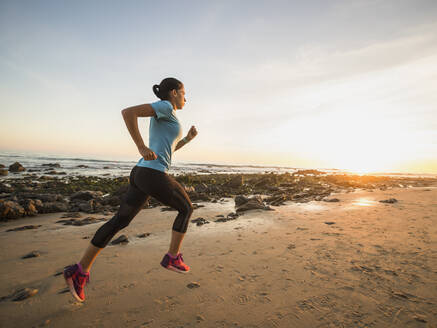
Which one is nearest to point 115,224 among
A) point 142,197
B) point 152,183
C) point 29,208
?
point 142,197

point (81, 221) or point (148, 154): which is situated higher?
point (148, 154)

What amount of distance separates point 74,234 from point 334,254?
6130 mm

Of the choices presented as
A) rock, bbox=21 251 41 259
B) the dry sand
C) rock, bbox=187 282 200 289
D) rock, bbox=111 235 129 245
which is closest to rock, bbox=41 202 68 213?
the dry sand

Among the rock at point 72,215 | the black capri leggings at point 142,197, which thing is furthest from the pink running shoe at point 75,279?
the rock at point 72,215

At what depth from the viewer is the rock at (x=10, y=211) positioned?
21.9 ft

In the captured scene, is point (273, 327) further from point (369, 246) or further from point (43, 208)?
point (43, 208)

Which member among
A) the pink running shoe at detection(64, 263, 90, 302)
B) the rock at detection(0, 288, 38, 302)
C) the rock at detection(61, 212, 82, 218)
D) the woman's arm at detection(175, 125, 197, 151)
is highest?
the woman's arm at detection(175, 125, 197, 151)

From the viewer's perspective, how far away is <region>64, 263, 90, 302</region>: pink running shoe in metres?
2.56

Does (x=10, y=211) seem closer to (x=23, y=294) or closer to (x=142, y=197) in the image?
(x=23, y=294)

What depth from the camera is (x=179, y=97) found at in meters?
3.13

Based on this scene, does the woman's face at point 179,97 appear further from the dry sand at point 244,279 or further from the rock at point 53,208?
the rock at point 53,208

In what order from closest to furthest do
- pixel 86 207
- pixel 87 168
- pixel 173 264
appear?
pixel 173 264, pixel 86 207, pixel 87 168

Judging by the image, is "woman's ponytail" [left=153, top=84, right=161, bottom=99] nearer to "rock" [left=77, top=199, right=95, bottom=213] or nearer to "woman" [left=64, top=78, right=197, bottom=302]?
"woman" [left=64, top=78, right=197, bottom=302]

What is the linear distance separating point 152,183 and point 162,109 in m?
0.92
